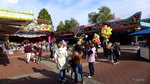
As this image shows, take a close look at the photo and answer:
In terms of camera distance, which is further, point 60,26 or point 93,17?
point 60,26

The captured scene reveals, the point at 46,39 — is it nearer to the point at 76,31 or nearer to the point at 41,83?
the point at 76,31

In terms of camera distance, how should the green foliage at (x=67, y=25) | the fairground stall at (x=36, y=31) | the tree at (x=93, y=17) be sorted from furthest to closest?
the green foliage at (x=67, y=25), the tree at (x=93, y=17), the fairground stall at (x=36, y=31)

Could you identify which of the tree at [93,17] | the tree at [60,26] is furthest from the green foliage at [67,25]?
the tree at [93,17]

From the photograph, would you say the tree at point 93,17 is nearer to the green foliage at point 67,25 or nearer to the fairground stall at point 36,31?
the green foliage at point 67,25

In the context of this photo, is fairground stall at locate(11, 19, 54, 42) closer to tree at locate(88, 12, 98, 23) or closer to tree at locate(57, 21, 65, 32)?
tree at locate(57, 21, 65, 32)

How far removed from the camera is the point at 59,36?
4409 cm

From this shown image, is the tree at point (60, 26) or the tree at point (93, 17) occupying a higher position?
the tree at point (93, 17)

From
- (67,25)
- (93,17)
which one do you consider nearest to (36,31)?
(67,25)

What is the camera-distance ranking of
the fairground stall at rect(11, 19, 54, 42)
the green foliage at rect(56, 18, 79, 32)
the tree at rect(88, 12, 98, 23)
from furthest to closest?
the green foliage at rect(56, 18, 79, 32) < the tree at rect(88, 12, 98, 23) < the fairground stall at rect(11, 19, 54, 42)

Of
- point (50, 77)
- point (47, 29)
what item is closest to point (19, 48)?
point (47, 29)

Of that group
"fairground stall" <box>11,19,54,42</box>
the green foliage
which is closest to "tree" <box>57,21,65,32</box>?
the green foliage

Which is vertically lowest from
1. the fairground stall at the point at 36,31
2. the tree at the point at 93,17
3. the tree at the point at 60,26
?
the fairground stall at the point at 36,31

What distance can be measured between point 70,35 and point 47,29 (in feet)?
26.2

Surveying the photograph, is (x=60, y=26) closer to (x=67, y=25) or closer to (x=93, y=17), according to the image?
(x=67, y=25)
